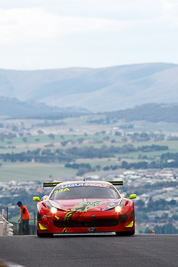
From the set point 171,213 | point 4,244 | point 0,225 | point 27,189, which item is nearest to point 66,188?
point 4,244

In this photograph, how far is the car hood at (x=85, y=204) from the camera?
16.8m

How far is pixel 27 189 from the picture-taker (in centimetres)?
16950

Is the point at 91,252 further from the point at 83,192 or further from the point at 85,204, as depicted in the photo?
the point at 83,192

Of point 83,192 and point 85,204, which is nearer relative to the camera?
point 85,204

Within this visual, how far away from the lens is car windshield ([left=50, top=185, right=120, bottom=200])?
1772cm

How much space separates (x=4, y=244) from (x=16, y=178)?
17247 centimetres

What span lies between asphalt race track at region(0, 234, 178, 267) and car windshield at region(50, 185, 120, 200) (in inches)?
53.1

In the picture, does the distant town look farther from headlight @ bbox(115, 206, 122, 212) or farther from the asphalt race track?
the asphalt race track

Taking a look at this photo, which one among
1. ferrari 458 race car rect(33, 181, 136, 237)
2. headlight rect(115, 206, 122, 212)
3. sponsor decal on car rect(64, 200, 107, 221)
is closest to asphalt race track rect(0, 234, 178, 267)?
ferrari 458 race car rect(33, 181, 136, 237)

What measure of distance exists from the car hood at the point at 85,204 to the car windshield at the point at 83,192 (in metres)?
0.35

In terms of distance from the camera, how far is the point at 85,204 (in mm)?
16938

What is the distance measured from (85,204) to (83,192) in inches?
37.1

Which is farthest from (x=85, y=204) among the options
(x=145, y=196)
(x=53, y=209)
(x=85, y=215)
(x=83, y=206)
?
(x=145, y=196)

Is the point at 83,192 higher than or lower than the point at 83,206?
higher
